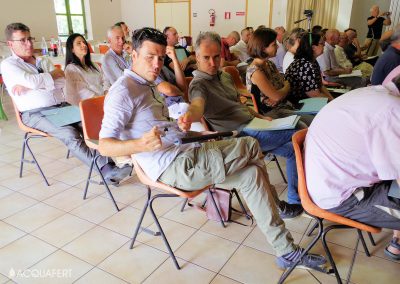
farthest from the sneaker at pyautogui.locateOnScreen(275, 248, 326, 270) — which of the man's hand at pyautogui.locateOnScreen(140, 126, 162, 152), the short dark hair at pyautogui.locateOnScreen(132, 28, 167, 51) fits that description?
the short dark hair at pyautogui.locateOnScreen(132, 28, 167, 51)

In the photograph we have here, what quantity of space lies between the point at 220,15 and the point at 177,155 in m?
8.00

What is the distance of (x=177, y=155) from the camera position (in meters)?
1.58

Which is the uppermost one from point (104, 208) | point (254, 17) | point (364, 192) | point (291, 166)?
point (254, 17)

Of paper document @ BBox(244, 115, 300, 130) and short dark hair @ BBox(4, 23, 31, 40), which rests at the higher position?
short dark hair @ BBox(4, 23, 31, 40)

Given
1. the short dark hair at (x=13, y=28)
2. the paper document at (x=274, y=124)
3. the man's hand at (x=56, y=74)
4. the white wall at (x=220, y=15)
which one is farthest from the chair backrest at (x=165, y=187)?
the white wall at (x=220, y=15)

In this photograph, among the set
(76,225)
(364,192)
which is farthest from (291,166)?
(76,225)

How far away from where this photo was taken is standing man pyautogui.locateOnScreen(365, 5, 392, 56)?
7.09 meters

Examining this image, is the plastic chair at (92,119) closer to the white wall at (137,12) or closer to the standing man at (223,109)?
the standing man at (223,109)

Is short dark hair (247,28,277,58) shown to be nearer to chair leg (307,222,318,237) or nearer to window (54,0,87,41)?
chair leg (307,222,318,237)

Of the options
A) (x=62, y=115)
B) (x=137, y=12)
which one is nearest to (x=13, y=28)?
(x=62, y=115)

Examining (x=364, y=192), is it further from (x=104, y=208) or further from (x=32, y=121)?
(x=32, y=121)

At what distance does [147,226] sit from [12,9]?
281 inches

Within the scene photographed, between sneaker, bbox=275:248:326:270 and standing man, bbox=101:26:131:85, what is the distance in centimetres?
216

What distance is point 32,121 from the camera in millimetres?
2629
